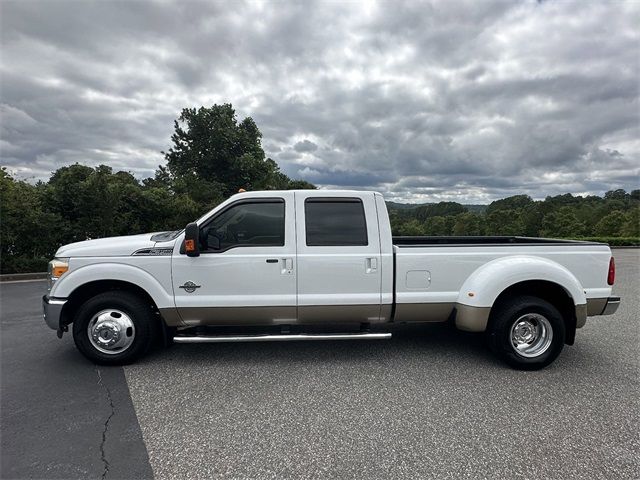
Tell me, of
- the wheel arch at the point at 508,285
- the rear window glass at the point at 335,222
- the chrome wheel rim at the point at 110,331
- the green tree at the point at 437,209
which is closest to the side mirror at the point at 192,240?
the chrome wheel rim at the point at 110,331

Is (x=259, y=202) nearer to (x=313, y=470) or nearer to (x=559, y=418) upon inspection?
(x=313, y=470)

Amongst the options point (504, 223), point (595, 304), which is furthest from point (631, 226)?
point (595, 304)

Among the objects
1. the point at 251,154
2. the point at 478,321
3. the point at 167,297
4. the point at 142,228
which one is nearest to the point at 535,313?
the point at 478,321

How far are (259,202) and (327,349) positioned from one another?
195 centimetres

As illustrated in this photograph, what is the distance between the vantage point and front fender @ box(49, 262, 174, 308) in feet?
12.2

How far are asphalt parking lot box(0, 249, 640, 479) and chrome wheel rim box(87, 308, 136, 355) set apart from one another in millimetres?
267

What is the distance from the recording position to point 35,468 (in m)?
2.35

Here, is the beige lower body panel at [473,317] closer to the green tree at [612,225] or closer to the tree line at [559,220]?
the tree line at [559,220]

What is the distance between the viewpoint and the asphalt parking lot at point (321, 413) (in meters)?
2.38

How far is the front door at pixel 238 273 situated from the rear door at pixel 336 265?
151mm

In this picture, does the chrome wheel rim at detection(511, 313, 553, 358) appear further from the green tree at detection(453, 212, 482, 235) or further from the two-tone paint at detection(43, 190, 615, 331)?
the green tree at detection(453, 212, 482, 235)

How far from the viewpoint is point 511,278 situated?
3787 millimetres

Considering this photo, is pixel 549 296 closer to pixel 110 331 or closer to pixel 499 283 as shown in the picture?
pixel 499 283

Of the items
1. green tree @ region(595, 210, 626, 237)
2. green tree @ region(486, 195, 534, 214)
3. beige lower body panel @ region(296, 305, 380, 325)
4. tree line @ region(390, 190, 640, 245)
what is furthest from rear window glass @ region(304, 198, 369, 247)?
green tree @ region(486, 195, 534, 214)
